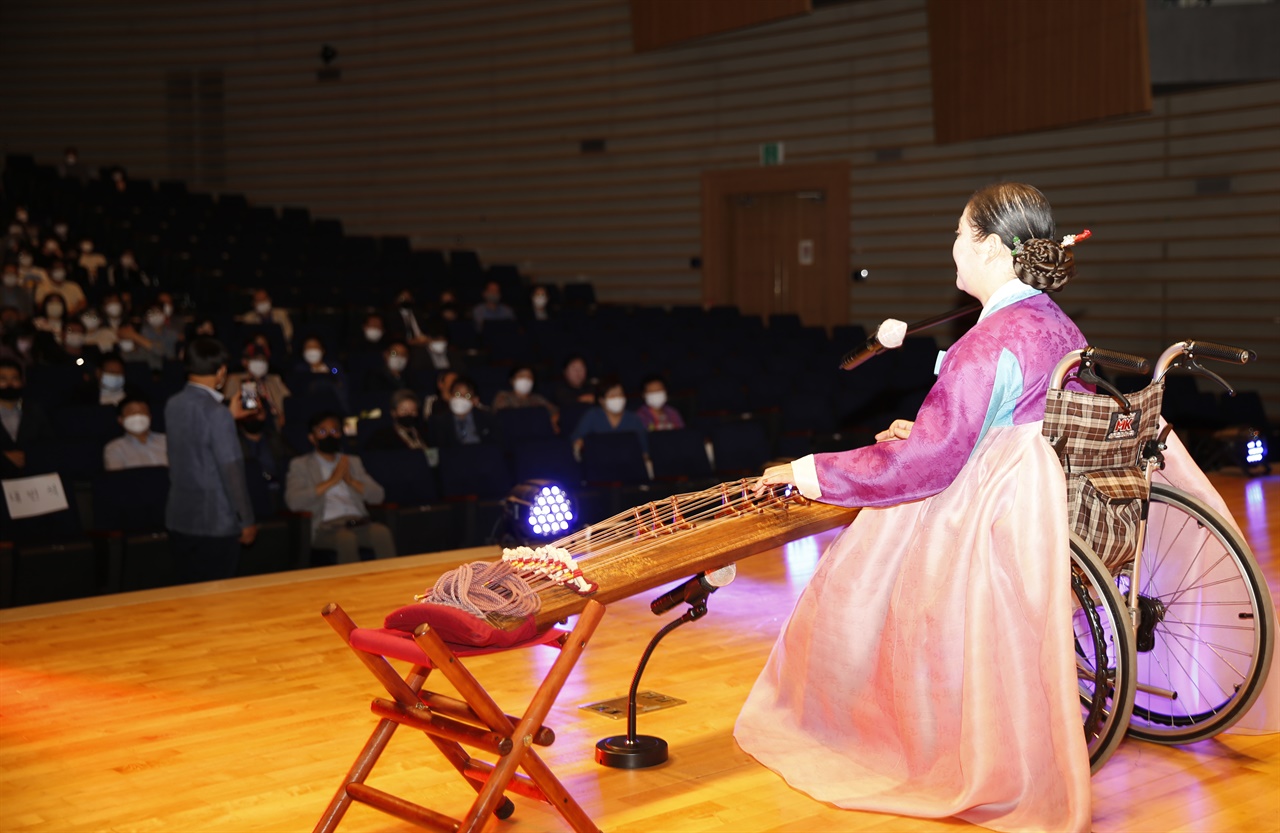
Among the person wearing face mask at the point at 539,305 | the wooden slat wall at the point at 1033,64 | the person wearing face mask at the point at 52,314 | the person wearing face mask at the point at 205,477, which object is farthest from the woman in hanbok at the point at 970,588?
the person wearing face mask at the point at 539,305

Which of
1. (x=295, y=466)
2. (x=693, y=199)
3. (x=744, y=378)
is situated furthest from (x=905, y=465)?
(x=693, y=199)

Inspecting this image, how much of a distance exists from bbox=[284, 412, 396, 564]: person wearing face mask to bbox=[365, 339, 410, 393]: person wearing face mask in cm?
246

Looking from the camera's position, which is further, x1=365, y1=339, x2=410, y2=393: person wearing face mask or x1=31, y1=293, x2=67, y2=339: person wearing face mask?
x1=31, y1=293, x2=67, y2=339: person wearing face mask

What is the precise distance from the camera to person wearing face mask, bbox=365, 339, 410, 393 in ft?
30.6

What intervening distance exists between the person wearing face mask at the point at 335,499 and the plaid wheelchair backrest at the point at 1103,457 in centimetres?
423

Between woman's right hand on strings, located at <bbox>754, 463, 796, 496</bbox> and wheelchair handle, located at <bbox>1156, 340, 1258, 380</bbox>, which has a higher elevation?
wheelchair handle, located at <bbox>1156, 340, 1258, 380</bbox>

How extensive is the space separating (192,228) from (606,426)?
8.58 m

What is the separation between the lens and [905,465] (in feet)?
9.14

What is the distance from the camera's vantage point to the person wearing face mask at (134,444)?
21.9 feet

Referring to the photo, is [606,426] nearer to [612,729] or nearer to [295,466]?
[295,466]

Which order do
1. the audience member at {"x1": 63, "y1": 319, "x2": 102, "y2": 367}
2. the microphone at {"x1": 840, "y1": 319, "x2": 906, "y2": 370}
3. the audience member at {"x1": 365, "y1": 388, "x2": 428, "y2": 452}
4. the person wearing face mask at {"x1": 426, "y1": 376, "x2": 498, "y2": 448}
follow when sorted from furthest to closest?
the audience member at {"x1": 63, "y1": 319, "x2": 102, "y2": 367} → the person wearing face mask at {"x1": 426, "y1": 376, "x2": 498, "y2": 448} → the audience member at {"x1": 365, "y1": 388, "x2": 428, "y2": 452} → the microphone at {"x1": 840, "y1": 319, "x2": 906, "y2": 370}

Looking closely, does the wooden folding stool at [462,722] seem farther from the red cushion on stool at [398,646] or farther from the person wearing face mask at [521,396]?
the person wearing face mask at [521,396]

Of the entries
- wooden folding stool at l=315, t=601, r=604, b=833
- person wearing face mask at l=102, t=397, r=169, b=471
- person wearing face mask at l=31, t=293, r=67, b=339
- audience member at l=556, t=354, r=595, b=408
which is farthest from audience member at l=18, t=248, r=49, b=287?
wooden folding stool at l=315, t=601, r=604, b=833

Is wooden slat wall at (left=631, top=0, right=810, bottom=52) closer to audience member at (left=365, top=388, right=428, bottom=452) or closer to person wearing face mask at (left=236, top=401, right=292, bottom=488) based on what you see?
audience member at (left=365, top=388, right=428, bottom=452)
